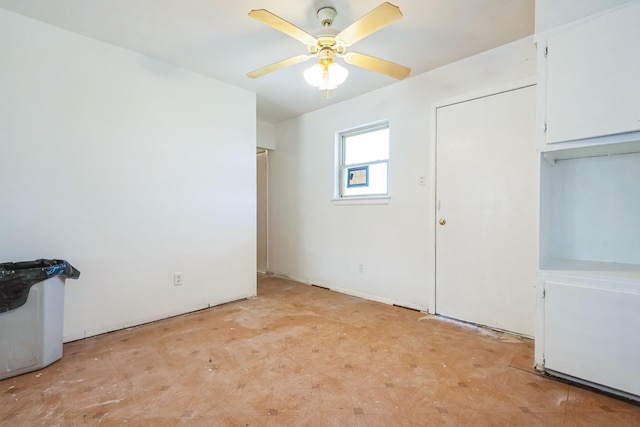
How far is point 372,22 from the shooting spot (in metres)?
1.71

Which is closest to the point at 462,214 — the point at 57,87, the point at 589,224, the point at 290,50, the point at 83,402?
the point at 589,224

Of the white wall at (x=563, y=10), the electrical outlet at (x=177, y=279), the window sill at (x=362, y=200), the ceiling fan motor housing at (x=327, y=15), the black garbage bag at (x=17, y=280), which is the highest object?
the ceiling fan motor housing at (x=327, y=15)

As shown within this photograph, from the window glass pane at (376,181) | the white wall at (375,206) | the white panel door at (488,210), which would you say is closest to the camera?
the white panel door at (488,210)

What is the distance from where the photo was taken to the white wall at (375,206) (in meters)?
2.86

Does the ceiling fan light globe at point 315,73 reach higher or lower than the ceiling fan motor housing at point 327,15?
lower

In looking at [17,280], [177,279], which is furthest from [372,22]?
[177,279]

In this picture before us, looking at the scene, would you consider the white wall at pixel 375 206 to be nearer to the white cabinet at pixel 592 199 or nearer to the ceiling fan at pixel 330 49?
the white cabinet at pixel 592 199

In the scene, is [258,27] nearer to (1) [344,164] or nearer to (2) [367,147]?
(2) [367,147]

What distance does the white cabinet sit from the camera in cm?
160

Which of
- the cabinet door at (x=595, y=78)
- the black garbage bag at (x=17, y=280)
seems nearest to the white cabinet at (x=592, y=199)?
the cabinet door at (x=595, y=78)

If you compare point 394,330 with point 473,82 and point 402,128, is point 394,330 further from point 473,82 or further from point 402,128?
point 473,82

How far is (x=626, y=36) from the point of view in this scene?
1.59m

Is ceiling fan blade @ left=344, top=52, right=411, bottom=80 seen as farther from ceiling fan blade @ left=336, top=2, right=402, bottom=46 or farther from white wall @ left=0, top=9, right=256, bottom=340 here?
white wall @ left=0, top=9, right=256, bottom=340

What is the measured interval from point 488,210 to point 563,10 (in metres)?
1.48
